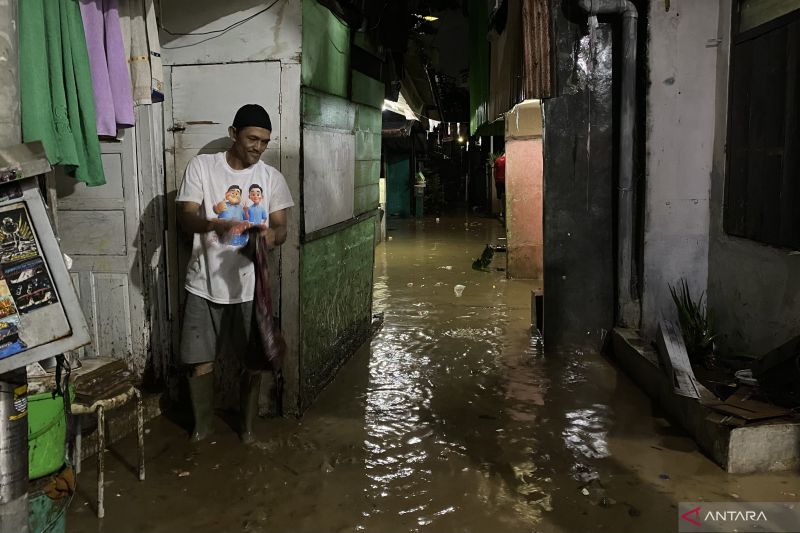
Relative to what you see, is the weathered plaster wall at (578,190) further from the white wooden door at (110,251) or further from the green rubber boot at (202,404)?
the white wooden door at (110,251)

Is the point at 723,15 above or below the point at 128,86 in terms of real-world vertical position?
above

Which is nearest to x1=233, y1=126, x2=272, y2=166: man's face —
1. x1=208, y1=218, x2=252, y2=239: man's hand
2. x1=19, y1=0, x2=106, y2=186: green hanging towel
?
x1=208, y1=218, x2=252, y2=239: man's hand

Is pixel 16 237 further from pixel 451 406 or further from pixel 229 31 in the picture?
pixel 451 406

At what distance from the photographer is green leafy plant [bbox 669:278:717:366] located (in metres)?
6.10

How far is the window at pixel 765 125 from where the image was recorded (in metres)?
5.26

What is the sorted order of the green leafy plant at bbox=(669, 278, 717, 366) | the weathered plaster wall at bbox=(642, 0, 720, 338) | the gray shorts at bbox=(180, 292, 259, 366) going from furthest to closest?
the weathered plaster wall at bbox=(642, 0, 720, 338), the green leafy plant at bbox=(669, 278, 717, 366), the gray shorts at bbox=(180, 292, 259, 366)

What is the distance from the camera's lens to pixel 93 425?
482cm

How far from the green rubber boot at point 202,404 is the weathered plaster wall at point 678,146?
4456 millimetres

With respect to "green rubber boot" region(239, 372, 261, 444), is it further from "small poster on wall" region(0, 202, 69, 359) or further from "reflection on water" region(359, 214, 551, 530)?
"small poster on wall" region(0, 202, 69, 359)

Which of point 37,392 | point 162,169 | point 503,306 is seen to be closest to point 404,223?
point 503,306

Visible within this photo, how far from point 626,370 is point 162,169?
4.72 meters

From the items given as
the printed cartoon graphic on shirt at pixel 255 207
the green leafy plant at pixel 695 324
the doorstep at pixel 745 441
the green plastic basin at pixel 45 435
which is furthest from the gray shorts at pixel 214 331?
the green leafy plant at pixel 695 324

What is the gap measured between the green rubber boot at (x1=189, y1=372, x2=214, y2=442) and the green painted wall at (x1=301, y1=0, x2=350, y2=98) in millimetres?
2420

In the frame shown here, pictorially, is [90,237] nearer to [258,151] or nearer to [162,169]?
[162,169]
